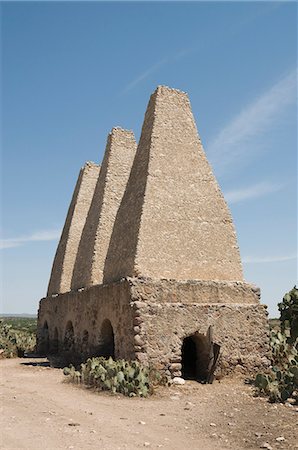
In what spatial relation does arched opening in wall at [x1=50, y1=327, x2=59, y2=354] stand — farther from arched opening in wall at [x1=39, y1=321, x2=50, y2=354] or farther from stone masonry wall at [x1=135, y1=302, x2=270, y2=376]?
stone masonry wall at [x1=135, y1=302, x2=270, y2=376]

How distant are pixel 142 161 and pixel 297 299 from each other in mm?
8109

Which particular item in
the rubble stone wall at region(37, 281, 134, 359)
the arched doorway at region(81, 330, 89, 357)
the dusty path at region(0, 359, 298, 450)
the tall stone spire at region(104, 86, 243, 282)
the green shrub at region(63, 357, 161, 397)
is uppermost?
the tall stone spire at region(104, 86, 243, 282)

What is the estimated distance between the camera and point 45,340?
907 inches

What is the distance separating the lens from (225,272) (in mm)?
14617

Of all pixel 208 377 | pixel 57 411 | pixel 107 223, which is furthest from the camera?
pixel 107 223

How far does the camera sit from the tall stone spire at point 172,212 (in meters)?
13.9

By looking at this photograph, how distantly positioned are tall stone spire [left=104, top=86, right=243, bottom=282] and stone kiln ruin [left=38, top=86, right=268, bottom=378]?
4 cm

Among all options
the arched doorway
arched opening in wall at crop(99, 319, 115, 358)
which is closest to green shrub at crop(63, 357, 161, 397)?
arched opening in wall at crop(99, 319, 115, 358)

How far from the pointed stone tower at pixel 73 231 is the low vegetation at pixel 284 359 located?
1093 cm

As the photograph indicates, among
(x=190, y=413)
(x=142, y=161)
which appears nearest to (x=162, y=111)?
(x=142, y=161)

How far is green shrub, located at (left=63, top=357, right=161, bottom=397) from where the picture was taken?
34.2 feet

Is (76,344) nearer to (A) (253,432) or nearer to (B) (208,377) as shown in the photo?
(B) (208,377)

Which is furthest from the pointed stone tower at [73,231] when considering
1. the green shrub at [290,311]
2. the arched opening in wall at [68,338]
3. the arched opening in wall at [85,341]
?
the green shrub at [290,311]

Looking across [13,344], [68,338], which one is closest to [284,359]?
[68,338]
